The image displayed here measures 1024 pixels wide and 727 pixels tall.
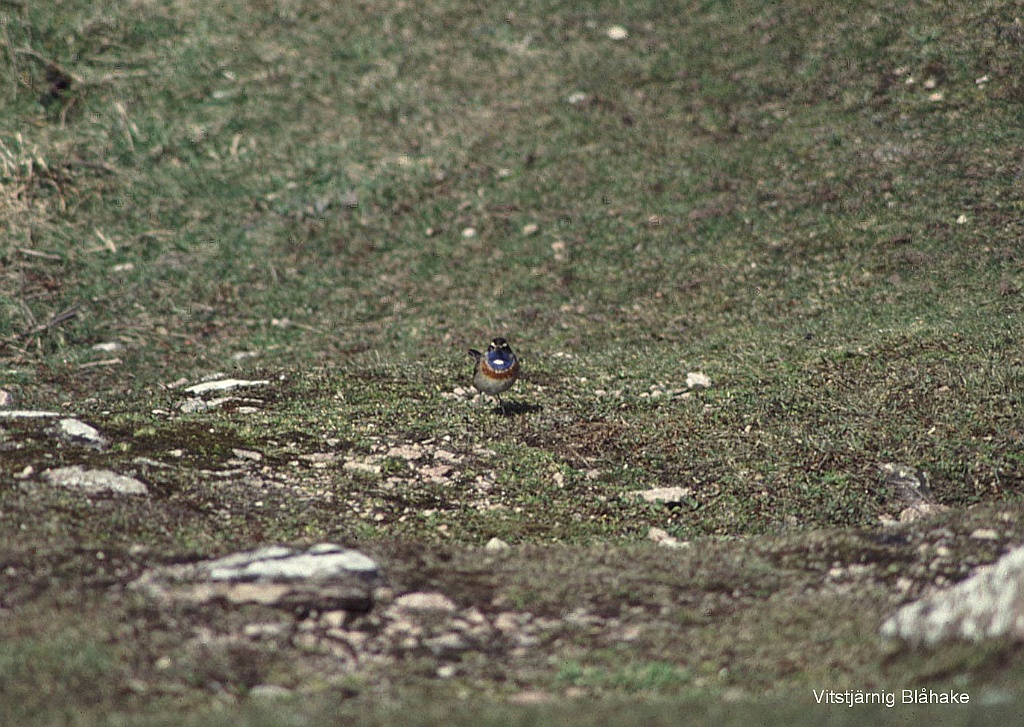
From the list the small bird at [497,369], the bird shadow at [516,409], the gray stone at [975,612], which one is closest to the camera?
the gray stone at [975,612]

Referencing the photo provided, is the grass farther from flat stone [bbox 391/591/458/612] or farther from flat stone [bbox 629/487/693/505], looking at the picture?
flat stone [bbox 391/591/458/612]

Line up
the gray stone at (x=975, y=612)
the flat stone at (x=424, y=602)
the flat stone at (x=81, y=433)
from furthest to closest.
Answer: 1. the flat stone at (x=81, y=433)
2. the flat stone at (x=424, y=602)
3. the gray stone at (x=975, y=612)

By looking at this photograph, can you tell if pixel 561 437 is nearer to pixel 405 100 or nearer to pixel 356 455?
pixel 356 455

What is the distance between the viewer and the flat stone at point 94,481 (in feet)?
25.9

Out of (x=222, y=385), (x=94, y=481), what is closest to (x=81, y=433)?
(x=94, y=481)

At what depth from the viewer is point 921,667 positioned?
18.0 feet

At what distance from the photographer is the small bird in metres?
9.98

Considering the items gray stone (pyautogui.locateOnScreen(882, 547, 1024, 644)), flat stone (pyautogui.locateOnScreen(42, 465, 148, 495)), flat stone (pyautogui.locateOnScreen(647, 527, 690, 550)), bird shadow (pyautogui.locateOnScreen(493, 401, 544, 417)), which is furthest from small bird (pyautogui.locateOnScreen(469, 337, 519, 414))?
gray stone (pyautogui.locateOnScreen(882, 547, 1024, 644))

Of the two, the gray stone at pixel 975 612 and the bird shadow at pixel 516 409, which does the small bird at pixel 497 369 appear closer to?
the bird shadow at pixel 516 409

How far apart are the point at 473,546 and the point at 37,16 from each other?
14.3m

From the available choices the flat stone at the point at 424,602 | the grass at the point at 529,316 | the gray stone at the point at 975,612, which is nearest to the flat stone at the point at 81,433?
the grass at the point at 529,316

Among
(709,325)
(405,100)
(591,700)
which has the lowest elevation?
(591,700)

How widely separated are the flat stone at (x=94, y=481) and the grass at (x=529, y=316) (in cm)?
19

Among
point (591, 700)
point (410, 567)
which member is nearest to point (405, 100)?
point (410, 567)
